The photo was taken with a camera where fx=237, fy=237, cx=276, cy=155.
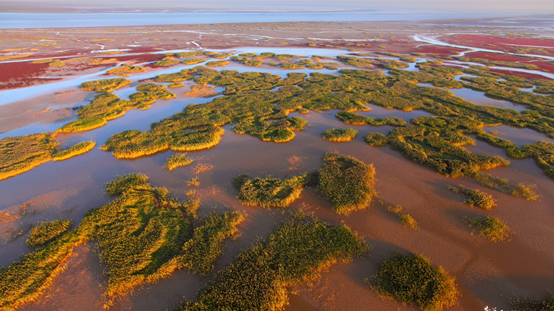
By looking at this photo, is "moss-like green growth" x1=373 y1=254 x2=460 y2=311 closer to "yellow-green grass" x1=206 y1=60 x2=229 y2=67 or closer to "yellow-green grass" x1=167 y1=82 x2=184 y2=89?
"yellow-green grass" x1=167 y1=82 x2=184 y2=89

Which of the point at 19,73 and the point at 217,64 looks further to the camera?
the point at 217,64

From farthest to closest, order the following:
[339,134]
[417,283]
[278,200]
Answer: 1. [339,134]
2. [278,200]
3. [417,283]

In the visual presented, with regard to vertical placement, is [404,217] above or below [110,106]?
below

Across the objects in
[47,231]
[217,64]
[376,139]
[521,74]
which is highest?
[521,74]

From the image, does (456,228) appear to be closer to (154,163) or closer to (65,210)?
(154,163)

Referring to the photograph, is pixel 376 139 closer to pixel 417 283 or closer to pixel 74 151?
pixel 417 283

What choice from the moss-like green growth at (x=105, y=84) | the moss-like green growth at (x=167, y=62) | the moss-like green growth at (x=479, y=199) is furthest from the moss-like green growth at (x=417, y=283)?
the moss-like green growth at (x=167, y=62)

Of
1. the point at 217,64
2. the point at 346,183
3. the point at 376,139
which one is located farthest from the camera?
the point at 217,64

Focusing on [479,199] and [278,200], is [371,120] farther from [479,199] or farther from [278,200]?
[278,200]

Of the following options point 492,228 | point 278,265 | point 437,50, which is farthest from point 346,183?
point 437,50
